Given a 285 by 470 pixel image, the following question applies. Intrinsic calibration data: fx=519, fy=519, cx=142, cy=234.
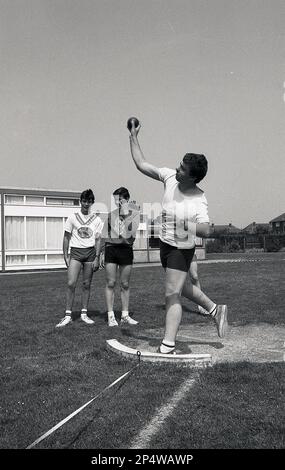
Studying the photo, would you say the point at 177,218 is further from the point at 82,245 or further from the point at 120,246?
the point at 82,245

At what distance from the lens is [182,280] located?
536 cm

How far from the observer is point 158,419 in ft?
11.8

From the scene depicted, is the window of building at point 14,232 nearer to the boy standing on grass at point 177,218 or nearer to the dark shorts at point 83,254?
the dark shorts at point 83,254

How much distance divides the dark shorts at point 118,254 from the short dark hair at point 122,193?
29.6 inches

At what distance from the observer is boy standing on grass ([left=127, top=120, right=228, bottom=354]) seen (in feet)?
17.0

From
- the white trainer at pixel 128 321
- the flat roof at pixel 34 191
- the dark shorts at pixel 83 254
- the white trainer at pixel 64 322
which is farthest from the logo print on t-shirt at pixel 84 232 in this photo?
the flat roof at pixel 34 191

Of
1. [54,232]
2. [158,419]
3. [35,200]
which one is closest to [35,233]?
[54,232]

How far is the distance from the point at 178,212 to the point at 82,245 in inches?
116

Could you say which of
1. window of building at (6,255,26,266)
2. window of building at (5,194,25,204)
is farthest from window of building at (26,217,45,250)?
window of building at (5,194,25,204)

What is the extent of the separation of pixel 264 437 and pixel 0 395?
2.21m

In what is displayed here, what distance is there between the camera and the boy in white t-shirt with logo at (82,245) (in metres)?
7.84

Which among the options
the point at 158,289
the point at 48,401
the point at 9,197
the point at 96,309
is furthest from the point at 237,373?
the point at 9,197

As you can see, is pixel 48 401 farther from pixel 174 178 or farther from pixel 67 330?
pixel 67 330
